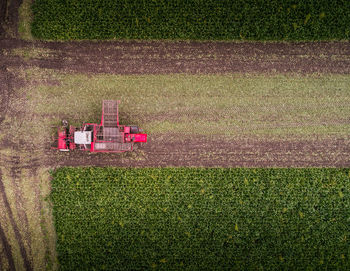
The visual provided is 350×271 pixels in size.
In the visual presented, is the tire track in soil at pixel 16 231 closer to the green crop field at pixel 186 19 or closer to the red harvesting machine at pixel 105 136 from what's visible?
the red harvesting machine at pixel 105 136

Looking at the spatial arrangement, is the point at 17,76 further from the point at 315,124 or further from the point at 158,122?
the point at 315,124

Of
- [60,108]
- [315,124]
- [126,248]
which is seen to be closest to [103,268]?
[126,248]

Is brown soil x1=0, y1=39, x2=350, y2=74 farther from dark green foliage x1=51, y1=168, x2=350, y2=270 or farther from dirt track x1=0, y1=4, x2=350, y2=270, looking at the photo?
dark green foliage x1=51, y1=168, x2=350, y2=270

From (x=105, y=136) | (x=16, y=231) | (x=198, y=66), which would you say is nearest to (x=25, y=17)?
(x=105, y=136)

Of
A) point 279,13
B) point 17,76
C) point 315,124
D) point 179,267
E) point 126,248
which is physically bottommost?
point 179,267

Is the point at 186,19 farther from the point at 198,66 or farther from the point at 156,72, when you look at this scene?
the point at 156,72

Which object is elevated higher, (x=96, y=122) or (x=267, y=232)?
(x=96, y=122)

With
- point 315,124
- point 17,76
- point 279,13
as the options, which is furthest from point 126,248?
point 279,13
